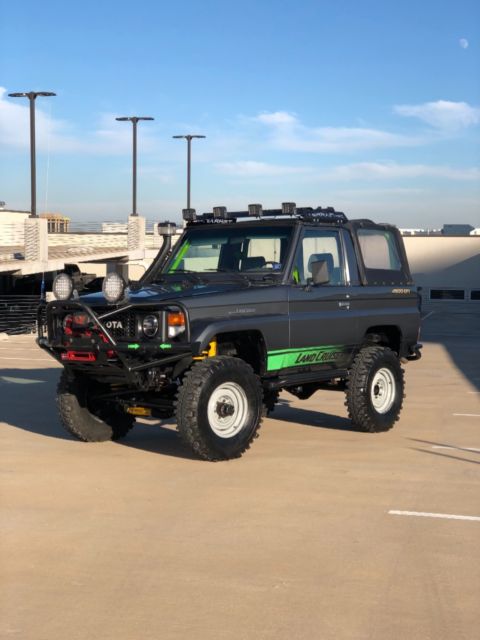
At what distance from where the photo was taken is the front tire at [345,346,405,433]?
10492 mm

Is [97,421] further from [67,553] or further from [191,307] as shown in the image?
[67,553]

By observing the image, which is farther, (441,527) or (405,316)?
(405,316)

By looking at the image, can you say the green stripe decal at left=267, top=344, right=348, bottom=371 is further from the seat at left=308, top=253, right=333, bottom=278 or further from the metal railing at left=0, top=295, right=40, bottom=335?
the metal railing at left=0, top=295, right=40, bottom=335

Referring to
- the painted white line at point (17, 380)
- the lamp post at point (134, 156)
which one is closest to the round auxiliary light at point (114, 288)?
the painted white line at point (17, 380)

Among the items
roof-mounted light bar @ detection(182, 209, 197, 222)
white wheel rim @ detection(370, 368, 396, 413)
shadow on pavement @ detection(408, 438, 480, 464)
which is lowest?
shadow on pavement @ detection(408, 438, 480, 464)

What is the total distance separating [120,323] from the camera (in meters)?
9.05

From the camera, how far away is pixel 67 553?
6070 millimetres

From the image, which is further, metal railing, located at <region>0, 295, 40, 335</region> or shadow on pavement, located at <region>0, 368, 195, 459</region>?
metal railing, located at <region>0, 295, 40, 335</region>

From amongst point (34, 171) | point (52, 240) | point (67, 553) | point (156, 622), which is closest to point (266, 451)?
point (67, 553)

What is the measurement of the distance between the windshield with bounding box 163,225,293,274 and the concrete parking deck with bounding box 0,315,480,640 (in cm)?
188

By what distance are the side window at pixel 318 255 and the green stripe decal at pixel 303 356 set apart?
2.35ft

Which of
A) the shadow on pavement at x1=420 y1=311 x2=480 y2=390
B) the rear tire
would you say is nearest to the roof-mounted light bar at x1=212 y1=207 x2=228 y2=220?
the rear tire

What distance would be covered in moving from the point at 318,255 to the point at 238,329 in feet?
5.55

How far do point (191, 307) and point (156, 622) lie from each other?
14.1ft
